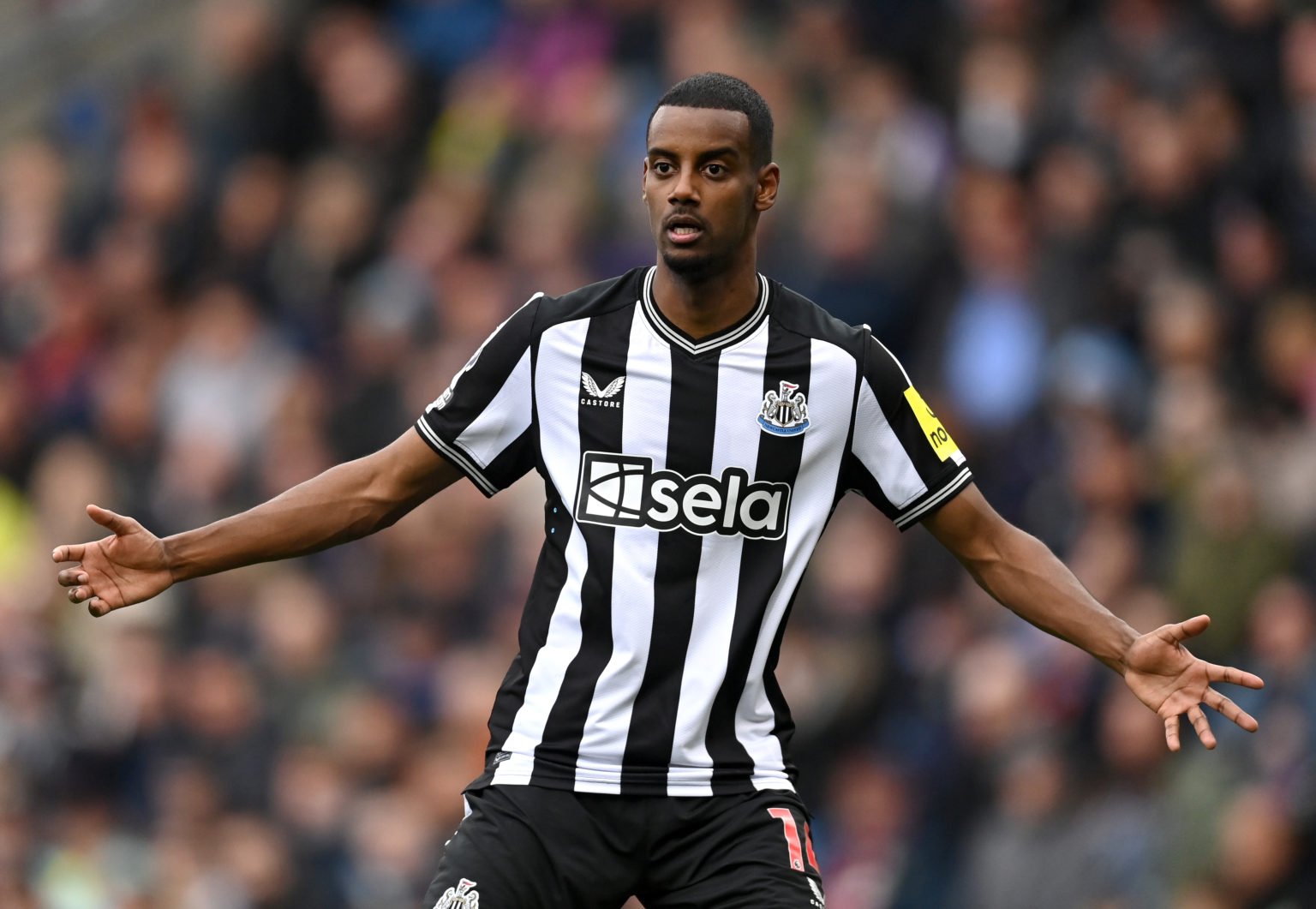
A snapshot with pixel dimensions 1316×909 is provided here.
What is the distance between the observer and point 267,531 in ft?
19.0

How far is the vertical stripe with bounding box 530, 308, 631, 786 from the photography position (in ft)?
18.7

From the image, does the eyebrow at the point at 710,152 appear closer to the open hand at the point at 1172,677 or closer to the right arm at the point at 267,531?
the right arm at the point at 267,531

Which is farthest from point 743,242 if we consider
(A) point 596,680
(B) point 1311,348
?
(B) point 1311,348

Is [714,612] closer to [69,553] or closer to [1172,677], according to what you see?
[1172,677]

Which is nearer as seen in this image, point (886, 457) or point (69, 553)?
point (69, 553)

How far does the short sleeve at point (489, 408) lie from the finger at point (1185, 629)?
5.69 ft

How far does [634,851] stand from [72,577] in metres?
1.56

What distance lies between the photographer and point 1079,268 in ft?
35.4

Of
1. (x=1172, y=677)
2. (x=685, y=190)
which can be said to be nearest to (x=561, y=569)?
(x=685, y=190)

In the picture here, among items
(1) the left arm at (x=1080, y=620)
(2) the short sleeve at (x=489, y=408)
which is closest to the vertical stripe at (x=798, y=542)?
(1) the left arm at (x=1080, y=620)

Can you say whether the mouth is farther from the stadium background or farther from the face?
the stadium background

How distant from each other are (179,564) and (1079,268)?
6143mm

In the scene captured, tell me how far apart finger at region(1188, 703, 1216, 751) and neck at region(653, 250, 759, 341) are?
1544 mm

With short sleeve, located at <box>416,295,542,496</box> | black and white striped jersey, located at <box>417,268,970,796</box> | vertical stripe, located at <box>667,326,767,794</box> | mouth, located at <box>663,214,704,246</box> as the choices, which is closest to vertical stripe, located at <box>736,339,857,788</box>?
black and white striped jersey, located at <box>417,268,970,796</box>
